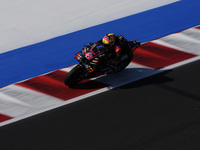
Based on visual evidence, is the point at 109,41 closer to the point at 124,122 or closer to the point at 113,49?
the point at 113,49

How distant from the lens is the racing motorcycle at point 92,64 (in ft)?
29.5

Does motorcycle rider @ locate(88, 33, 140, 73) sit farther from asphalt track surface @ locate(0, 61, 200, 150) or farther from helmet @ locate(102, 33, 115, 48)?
asphalt track surface @ locate(0, 61, 200, 150)

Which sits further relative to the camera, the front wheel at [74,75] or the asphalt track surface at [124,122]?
the front wheel at [74,75]

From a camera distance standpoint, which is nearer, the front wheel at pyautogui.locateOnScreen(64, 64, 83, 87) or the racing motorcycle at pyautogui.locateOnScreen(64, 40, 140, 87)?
the racing motorcycle at pyautogui.locateOnScreen(64, 40, 140, 87)

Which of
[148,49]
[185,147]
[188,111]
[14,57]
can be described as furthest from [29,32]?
[185,147]

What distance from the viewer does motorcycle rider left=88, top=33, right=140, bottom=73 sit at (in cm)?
904

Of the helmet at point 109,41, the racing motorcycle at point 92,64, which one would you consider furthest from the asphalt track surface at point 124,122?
the helmet at point 109,41

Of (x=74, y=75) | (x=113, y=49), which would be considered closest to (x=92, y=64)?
(x=74, y=75)

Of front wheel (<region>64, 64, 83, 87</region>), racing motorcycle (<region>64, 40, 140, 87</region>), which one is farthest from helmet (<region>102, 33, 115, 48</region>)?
front wheel (<region>64, 64, 83, 87</region>)

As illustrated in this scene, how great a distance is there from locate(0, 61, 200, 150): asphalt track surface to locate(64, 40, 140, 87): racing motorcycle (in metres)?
0.63

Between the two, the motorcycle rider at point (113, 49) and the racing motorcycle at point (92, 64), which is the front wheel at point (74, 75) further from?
the motorcycle rider at point (113, 49)

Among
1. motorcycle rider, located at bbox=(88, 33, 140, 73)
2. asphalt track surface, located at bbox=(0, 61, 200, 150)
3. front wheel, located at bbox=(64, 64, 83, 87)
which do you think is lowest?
asphalt track surface, located at bbox=(0, 61, 200, 150)

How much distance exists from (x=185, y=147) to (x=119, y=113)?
1838 mm

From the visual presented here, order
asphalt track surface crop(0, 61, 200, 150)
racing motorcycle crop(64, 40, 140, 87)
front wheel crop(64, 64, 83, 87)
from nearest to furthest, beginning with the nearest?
asphalt track surface crop(0, 61, 200, 150) < racing motorcycle crop(64, 40, 140, 87) < front wheel crop(64, 64, 83, 87)
